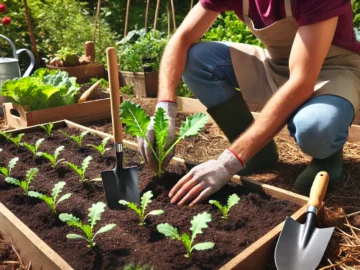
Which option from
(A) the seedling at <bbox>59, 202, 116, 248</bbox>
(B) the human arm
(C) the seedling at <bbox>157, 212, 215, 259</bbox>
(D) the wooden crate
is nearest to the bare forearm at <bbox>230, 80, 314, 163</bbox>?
(B) the human arm

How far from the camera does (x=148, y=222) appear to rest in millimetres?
1821

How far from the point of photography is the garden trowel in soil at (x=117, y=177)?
195 cm

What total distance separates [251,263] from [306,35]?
1047mm

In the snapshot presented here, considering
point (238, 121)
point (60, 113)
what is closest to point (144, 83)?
point (60, 113)

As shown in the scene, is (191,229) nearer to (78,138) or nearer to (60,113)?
(78,138)

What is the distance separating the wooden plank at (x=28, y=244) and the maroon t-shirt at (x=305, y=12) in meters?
1.47

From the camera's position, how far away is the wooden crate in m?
3.46

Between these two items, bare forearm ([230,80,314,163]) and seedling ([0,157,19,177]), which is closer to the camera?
bare forearm ([230,80,314,163])

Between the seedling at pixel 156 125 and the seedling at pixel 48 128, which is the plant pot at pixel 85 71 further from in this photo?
the seedling at pixel 156 125

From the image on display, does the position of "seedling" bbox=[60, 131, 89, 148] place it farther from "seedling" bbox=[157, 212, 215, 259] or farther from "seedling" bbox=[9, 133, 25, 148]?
"seedling" bbox=[157, 212, 215, 259]

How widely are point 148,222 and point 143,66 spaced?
3.10 meters

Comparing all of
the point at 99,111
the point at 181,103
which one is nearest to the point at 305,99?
the point at 181,103

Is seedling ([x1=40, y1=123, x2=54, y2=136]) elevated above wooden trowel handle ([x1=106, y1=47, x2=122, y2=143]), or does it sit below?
below

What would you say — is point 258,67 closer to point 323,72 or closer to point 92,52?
point 323,72
